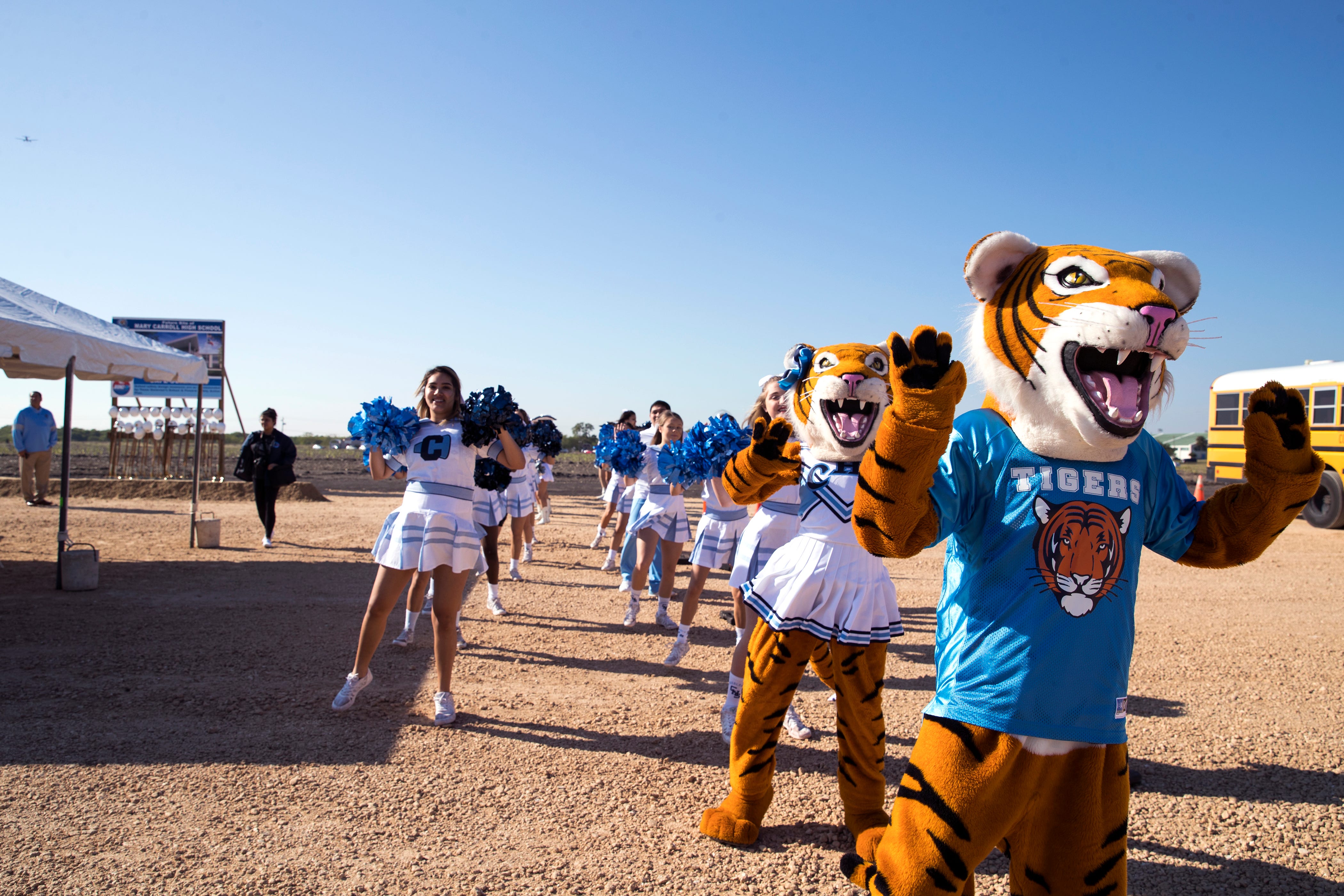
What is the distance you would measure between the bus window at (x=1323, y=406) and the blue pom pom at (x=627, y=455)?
15743 millimetres

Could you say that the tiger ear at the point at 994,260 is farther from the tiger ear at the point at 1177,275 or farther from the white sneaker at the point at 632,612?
the white sneaker at the point at 632,612

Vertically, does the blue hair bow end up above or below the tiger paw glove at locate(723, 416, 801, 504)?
above

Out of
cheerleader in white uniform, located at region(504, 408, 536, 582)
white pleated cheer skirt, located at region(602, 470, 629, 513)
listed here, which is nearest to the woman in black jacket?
cheerleader in white uniform, located at region(504, 408, 536, 582)

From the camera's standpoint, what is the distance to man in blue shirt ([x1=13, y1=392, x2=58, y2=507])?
1459 cm

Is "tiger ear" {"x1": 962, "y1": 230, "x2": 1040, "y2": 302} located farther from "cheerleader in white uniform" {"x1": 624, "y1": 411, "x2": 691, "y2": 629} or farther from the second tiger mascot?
"cheerleader in white uniform" {"x1": 624, "y1": 411, "x2": 691, "y2": 629}

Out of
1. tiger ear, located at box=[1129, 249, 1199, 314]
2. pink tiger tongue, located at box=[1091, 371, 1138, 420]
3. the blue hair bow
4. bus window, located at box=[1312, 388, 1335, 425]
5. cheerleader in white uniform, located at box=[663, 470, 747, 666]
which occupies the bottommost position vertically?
cheerleader in white uniform, located at box=[663, 470, 747, 666]

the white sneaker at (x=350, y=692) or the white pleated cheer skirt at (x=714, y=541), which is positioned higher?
the white pleated cheer skirt at (x=714, y=541)

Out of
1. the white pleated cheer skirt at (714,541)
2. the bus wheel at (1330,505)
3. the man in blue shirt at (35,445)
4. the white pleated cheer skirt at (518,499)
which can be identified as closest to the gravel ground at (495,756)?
the white pleated cheer skirt at (714,541)

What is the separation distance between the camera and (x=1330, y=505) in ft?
51.0

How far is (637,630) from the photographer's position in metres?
7.20

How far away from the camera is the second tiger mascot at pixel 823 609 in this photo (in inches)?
124

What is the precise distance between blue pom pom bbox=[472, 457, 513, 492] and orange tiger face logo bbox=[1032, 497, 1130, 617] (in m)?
3.28

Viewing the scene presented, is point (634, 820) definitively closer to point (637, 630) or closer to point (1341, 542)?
point (637, 630)

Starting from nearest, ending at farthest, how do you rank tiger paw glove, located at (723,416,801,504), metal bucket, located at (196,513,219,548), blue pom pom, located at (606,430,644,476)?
1. tiger paw glove, located at (723,416,801,504)
2. blue pom pom, located at (606,430,644,476)
3. metal bucket, located at (196,513,219,548)
